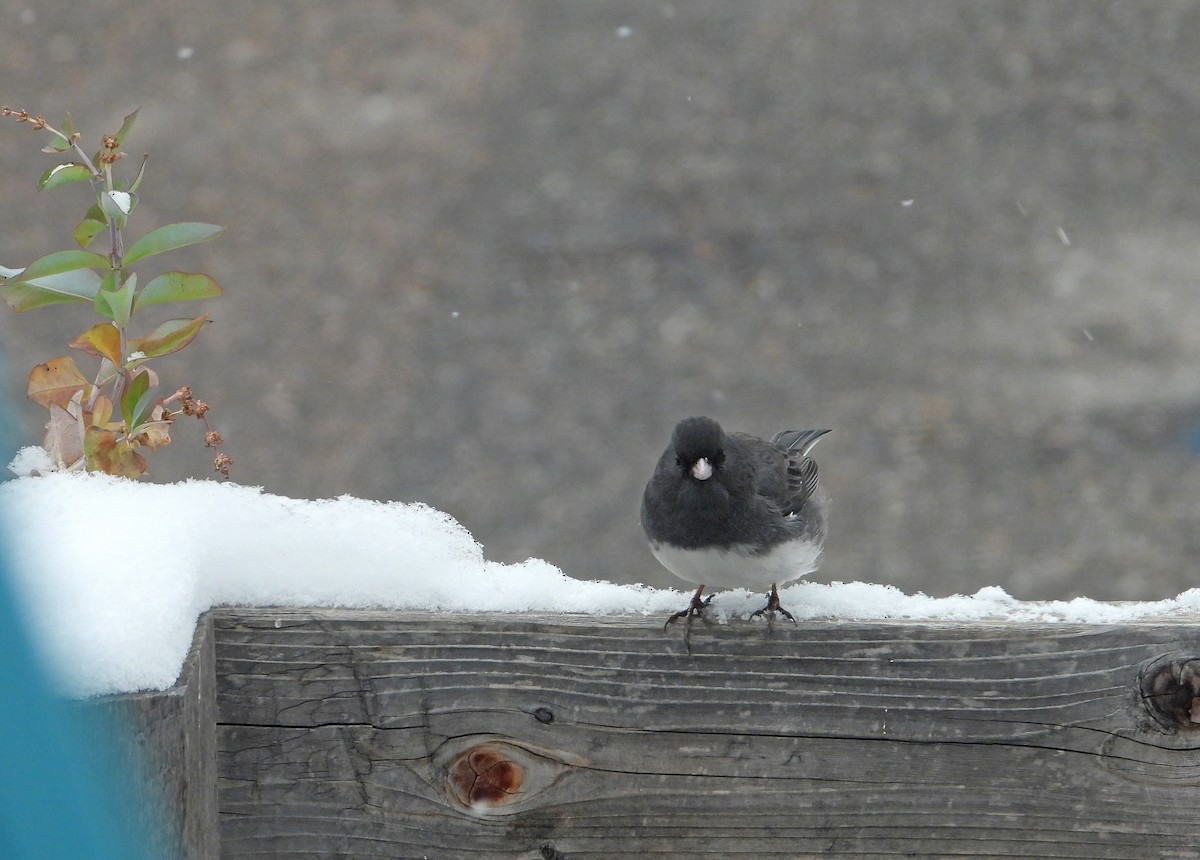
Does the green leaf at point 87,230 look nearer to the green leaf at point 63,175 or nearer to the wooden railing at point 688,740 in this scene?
the green leaf at point 63,175

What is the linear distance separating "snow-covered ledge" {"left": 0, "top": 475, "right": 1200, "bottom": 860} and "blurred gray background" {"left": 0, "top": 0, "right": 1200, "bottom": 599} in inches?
106

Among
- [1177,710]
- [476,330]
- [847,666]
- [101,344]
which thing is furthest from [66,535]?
[476,330]

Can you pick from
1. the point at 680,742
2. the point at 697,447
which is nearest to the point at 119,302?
the point at 680,742

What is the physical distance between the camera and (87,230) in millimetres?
1060

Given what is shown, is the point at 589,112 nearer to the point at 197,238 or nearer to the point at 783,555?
the point at 783,555

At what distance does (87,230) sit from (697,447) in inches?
35.9

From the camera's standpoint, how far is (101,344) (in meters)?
1.08

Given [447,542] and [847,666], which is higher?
[447,542]

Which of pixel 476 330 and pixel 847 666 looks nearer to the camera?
pixel 847 666

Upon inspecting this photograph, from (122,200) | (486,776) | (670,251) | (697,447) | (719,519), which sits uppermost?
(670,251)

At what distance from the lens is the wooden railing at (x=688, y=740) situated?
1.03 meters

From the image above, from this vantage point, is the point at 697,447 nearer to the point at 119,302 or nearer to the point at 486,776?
the point at 486,776

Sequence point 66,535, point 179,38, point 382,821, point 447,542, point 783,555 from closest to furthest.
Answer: point 66,535 → point 382,821 → point 447,542 → point 783,555 → point 179,38

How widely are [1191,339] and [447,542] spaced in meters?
4.38
